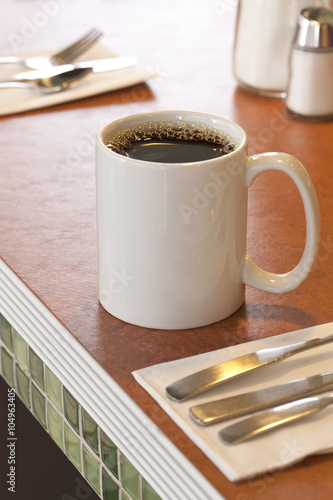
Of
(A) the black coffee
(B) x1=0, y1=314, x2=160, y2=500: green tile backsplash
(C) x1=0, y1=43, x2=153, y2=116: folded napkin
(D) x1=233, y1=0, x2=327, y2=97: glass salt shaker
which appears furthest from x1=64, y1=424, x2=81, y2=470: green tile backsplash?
(D) x1=233, y1=0, x2=327, y2=97: glass salt shaker

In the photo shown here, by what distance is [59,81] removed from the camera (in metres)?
1.07

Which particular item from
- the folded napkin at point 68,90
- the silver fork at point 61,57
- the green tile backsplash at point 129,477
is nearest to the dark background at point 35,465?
the green tile backsplash at point 129,477

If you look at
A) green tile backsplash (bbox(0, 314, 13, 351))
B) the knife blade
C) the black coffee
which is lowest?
green tile backsplash (bbox(0, 314, 13, 351))

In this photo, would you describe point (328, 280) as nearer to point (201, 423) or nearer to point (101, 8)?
point (201, 423)

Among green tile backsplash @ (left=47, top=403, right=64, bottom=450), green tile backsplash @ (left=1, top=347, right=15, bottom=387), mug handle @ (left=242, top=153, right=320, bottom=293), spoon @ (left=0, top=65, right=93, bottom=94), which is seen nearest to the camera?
mug handle @ (left=242, top=153, right=320, bottom=293)

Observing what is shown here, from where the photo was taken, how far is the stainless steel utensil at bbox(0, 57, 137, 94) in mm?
1069

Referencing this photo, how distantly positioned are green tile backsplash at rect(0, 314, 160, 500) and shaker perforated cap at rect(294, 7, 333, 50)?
0.53m

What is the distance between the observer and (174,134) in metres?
0.60

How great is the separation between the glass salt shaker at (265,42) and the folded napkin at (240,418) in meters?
0.56

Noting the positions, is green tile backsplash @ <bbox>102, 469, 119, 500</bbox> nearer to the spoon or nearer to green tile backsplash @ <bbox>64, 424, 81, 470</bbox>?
green tile backsplash @ <bbox>64, 424, 81, 470</bbox>

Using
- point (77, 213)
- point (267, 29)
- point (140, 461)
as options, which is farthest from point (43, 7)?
point (140, 461)

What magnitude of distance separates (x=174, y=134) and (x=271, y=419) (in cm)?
25

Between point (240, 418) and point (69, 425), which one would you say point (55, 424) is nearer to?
point (69, 425)

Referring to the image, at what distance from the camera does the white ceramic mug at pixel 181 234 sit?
1.75ft
